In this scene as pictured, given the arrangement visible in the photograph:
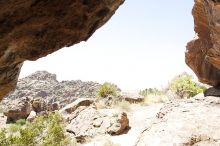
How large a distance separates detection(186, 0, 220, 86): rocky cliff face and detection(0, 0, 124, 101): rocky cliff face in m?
9.21

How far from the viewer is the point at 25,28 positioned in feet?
21.2

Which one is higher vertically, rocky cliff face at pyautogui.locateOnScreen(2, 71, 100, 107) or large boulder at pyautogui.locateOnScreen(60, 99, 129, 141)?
large boulder at pyautogui.locateOnScreen(60, 99, 129, 141)

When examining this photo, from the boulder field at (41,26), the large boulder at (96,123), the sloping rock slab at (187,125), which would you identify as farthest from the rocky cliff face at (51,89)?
the boulder field at (41,26)

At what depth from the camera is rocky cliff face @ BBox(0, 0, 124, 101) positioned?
6145 millimetres

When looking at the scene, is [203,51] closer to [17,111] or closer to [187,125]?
[187,125]

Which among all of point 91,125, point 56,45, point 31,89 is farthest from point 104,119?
point 31,89

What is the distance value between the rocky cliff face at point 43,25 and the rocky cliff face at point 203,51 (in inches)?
363

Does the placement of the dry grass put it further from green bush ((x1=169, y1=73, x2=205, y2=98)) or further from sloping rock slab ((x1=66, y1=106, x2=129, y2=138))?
sloping rock slab ((x1=66, y1=106, x2=129, y2=138))

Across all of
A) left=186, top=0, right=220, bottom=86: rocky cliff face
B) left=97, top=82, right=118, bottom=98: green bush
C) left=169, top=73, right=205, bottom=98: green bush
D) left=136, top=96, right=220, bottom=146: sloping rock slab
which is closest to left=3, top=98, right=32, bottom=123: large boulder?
left=97, top=82, right=118, bottom=98: green bush

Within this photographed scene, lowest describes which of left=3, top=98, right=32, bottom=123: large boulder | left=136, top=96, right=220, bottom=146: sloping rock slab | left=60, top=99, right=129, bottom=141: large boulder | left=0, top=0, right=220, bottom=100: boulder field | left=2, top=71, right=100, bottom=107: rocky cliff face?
left=2, top=71, right=100, bottom=107: rocky cliff face

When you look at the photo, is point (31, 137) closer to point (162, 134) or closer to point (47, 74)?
point (162, 134)

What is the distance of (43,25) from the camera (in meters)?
6.74

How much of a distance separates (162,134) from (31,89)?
196 feet

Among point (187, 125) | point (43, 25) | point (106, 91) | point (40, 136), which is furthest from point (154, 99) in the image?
point (43, 25)
